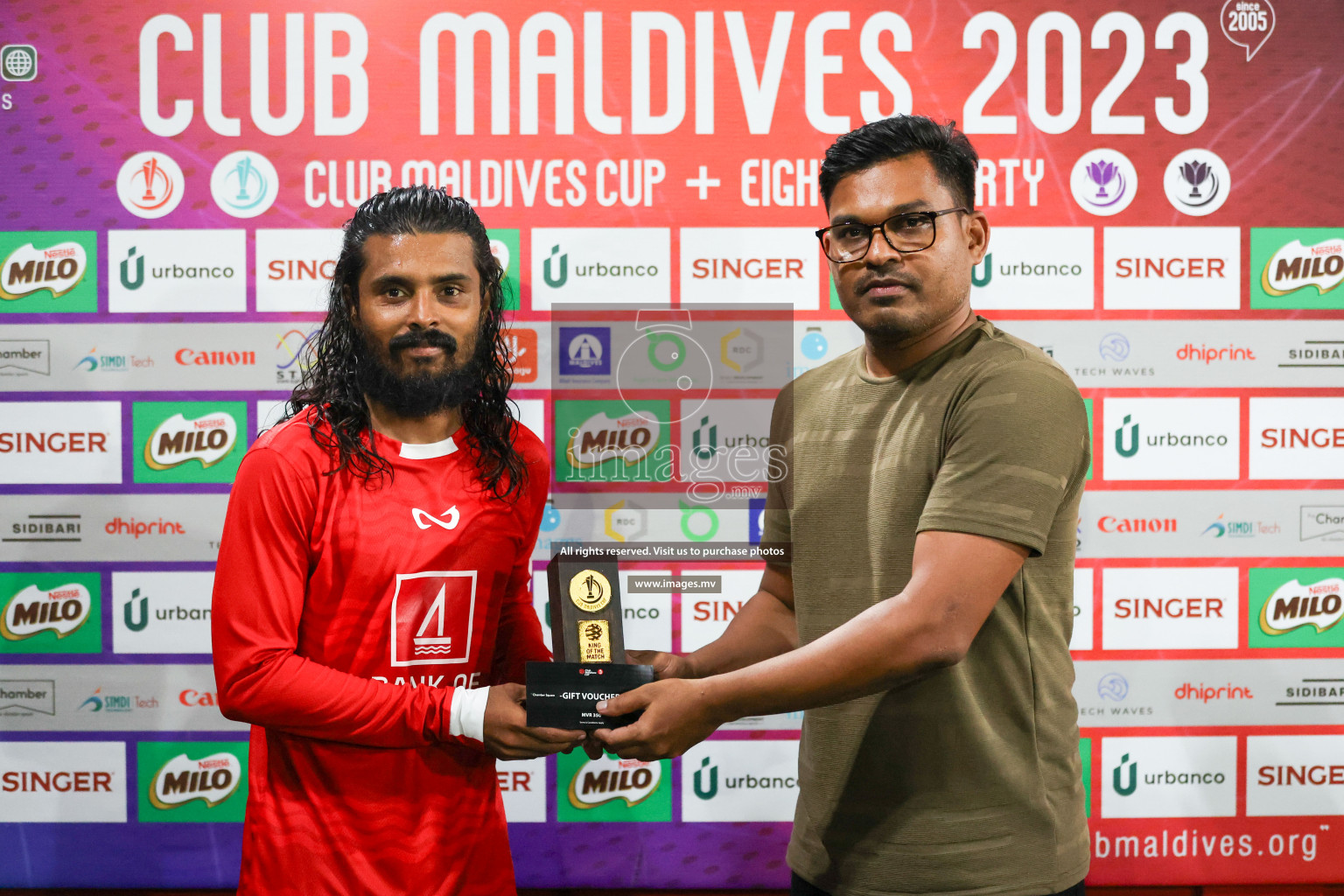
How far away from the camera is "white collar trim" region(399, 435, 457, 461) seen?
140cm

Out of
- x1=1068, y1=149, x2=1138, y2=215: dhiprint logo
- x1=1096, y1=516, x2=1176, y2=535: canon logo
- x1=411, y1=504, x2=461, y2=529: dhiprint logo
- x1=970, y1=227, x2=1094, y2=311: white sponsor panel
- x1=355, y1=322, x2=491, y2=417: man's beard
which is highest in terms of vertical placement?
x1=1068, y1=149, x2=1138, y2=215: dhiprint logo

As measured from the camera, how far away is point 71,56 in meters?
2.18

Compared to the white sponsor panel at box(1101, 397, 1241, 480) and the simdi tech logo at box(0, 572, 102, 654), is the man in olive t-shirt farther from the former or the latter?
the simdi tech logo at box(0, 572, 102, 654)

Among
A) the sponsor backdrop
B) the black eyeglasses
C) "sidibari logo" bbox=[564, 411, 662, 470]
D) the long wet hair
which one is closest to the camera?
the black eyeglasses

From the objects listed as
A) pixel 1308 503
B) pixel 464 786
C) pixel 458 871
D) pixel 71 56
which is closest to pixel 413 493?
pixel 464 786

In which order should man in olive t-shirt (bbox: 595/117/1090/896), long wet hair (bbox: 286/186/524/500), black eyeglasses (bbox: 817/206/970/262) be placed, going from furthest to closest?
long wet hair (bbox: 286/186/524/500) → black eyeglasses (bbox: 817/206/970/262) → man in olive t-shirt (bbox: 595/117/1090/896)

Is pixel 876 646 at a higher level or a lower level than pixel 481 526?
lower

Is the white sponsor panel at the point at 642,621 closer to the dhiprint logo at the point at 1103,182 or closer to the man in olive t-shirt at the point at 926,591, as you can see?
the man in olive t-shirt at the point at 926,591

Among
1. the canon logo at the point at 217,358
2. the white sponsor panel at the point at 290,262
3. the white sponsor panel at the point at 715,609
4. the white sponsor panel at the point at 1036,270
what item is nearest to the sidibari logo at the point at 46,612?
the canon logo at the point at 217,358

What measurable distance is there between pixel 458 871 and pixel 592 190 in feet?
5.19

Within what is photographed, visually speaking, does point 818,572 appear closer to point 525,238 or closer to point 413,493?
point 413,493

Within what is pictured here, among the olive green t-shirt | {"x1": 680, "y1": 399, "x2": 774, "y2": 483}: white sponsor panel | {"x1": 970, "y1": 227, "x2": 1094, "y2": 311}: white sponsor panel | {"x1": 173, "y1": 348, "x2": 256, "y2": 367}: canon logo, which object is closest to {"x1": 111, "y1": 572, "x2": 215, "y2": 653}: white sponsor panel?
{"x1": 173, "y1": 348, "x2": 256, "y2": 367}: canon logo

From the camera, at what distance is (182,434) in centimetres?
219

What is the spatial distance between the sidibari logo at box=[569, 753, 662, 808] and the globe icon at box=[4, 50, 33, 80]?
92.6 inches
